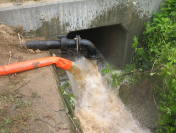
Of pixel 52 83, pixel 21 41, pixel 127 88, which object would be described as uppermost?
pixel 21 41

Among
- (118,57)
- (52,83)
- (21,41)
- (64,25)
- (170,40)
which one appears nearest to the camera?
(52,83)

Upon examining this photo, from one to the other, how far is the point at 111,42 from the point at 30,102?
441cm

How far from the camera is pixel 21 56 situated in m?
3.33

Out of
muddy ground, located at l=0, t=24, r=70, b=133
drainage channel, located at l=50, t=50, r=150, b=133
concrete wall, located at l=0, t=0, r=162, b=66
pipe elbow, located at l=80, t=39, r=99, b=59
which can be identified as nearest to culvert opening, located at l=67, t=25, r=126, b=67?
concrete wall, located at l=0, t=0, r=162, b=66

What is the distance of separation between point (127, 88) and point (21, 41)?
11.7 feet

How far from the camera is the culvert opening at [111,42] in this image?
5.28 meters

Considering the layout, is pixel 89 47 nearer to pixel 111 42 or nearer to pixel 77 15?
pixel 77 15

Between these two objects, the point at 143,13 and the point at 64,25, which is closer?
the point at 64,25

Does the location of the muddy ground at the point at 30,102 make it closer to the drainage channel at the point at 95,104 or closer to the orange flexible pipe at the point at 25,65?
the orange flexible pipe at the point at 25,65

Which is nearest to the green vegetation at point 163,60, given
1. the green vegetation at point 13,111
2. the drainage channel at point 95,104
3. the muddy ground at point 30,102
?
the drainage channel at point 95,104

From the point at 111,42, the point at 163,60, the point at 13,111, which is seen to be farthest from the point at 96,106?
the point at 111,42

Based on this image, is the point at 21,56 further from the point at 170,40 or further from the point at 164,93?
the point at 170,40

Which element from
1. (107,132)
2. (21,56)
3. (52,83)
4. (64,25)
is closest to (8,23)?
(21,56)

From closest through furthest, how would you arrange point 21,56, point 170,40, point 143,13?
point 21,56, point 170,40, point 143,13
